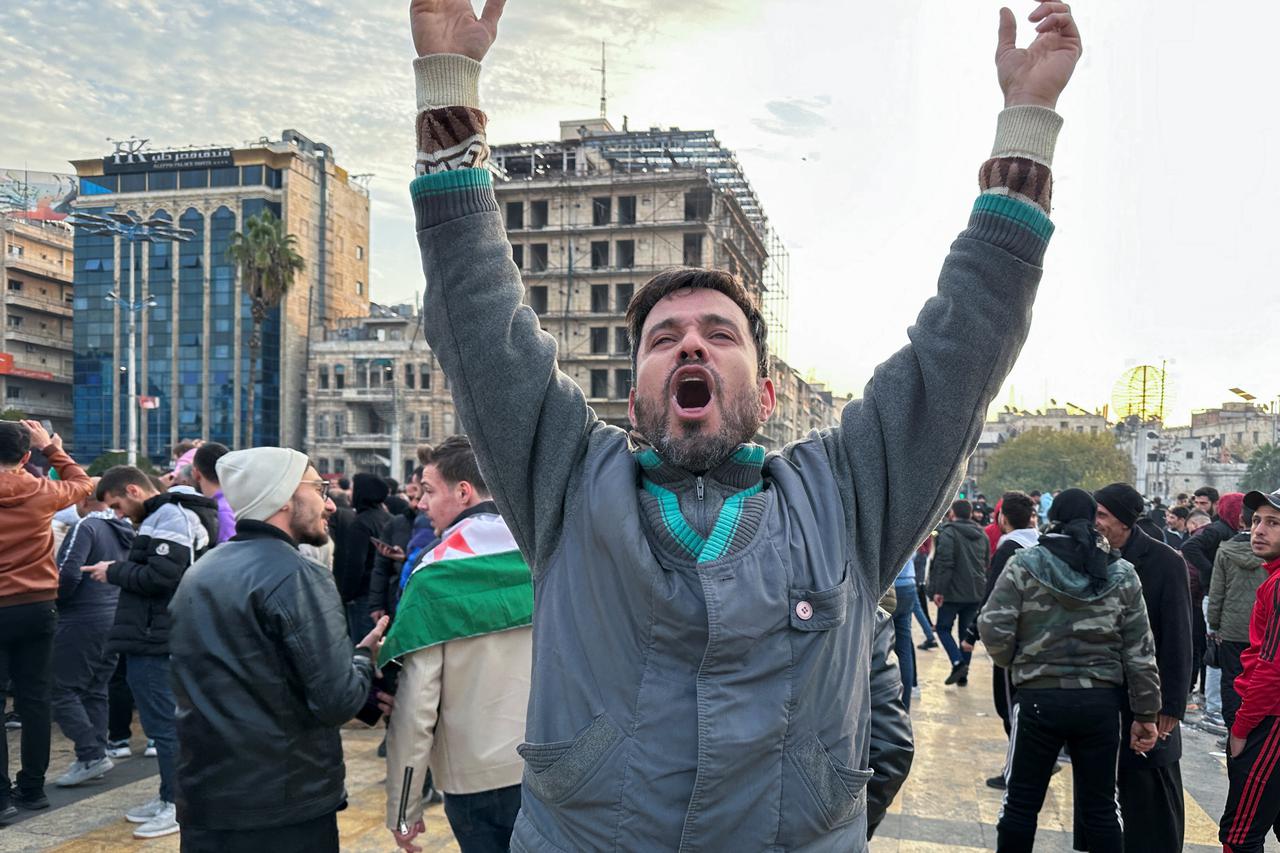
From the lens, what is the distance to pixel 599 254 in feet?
185

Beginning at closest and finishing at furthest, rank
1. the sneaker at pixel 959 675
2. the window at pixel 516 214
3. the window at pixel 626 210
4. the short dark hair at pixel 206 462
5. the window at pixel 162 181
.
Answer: the short dark hair at pixel 206 462
the sneaker at pixel 959 675
the window at pixel 626 210
the window at pixel 516 214
the window at pixel 162 181

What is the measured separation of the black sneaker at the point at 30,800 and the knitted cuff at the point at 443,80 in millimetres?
5829

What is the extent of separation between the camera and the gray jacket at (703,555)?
1573 millimetres

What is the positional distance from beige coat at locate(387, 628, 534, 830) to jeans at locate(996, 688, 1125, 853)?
8.89 ft

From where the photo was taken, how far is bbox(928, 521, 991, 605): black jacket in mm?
10109

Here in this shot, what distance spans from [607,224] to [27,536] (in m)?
52.0

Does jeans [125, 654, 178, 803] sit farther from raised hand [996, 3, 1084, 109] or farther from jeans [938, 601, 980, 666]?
jeans [938, 601, 980, 666]

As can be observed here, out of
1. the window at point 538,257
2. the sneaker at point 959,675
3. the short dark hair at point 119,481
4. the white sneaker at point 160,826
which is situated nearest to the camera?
the white sneaker at point 160,826

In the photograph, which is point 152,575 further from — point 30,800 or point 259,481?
point 259,481

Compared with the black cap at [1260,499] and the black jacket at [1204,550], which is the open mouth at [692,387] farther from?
the black jacket at [1204,550]

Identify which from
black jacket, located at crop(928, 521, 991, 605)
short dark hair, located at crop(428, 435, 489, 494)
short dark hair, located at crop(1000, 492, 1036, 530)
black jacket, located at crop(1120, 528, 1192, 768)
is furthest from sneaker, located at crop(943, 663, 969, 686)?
short dark hair, located at crop(428, 435, 489, 494)

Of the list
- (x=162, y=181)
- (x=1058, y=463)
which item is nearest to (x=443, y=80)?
(x=162, y=181)

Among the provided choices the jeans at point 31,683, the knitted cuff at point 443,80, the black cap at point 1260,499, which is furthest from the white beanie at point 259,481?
the black cap at point 1260,499

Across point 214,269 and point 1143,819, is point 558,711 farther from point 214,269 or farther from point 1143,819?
point 214,269
